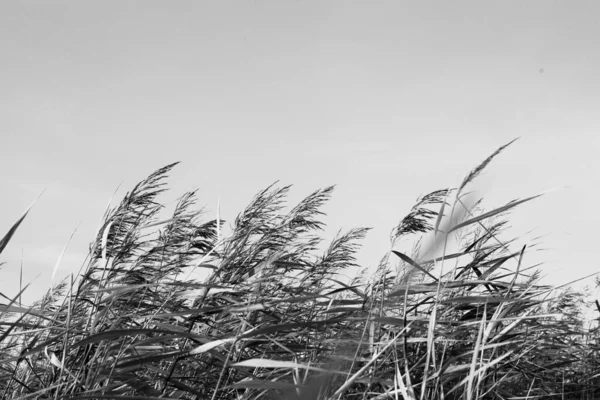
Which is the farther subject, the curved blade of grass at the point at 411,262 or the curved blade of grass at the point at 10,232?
the curved blade of grass at the point at 10,232

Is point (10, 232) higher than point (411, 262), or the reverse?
point (10, 232)

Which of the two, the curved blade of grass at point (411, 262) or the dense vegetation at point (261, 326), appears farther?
the dense vegetation at point (261, 326)

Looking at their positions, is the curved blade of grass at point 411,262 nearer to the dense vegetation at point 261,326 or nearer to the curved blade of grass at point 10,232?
the dense vegetation at point 261,326

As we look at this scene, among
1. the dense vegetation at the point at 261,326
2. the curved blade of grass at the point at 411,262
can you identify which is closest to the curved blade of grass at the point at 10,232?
the dense vegetation at the point at 261,326

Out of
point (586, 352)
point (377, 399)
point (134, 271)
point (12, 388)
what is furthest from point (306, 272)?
point (586, 352)

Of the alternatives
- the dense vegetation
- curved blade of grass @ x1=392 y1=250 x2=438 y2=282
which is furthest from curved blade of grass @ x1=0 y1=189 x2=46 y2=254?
curved blade of grass @ x1=392 y1=250 x2=438 y2=282

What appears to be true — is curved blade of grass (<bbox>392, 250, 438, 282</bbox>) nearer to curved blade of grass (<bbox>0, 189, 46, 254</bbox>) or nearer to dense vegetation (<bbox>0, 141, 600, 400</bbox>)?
dense vegetation (<bbox>0, 141, 600, 400</bbox>)

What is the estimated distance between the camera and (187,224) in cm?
376

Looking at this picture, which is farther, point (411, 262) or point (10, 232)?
point (10, 232)

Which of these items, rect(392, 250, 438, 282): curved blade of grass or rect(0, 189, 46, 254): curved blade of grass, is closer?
rect(392, 250, 438, 282): curved blade of grass

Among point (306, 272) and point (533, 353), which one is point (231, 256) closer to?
point (306, 272)

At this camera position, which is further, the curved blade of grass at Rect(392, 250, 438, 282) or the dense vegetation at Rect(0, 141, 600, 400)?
the dense vegetation at Rect(0, 141, 600, 400)

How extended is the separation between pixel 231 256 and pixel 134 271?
0.82 m

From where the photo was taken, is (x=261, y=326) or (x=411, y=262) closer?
(x=411, y=262)
